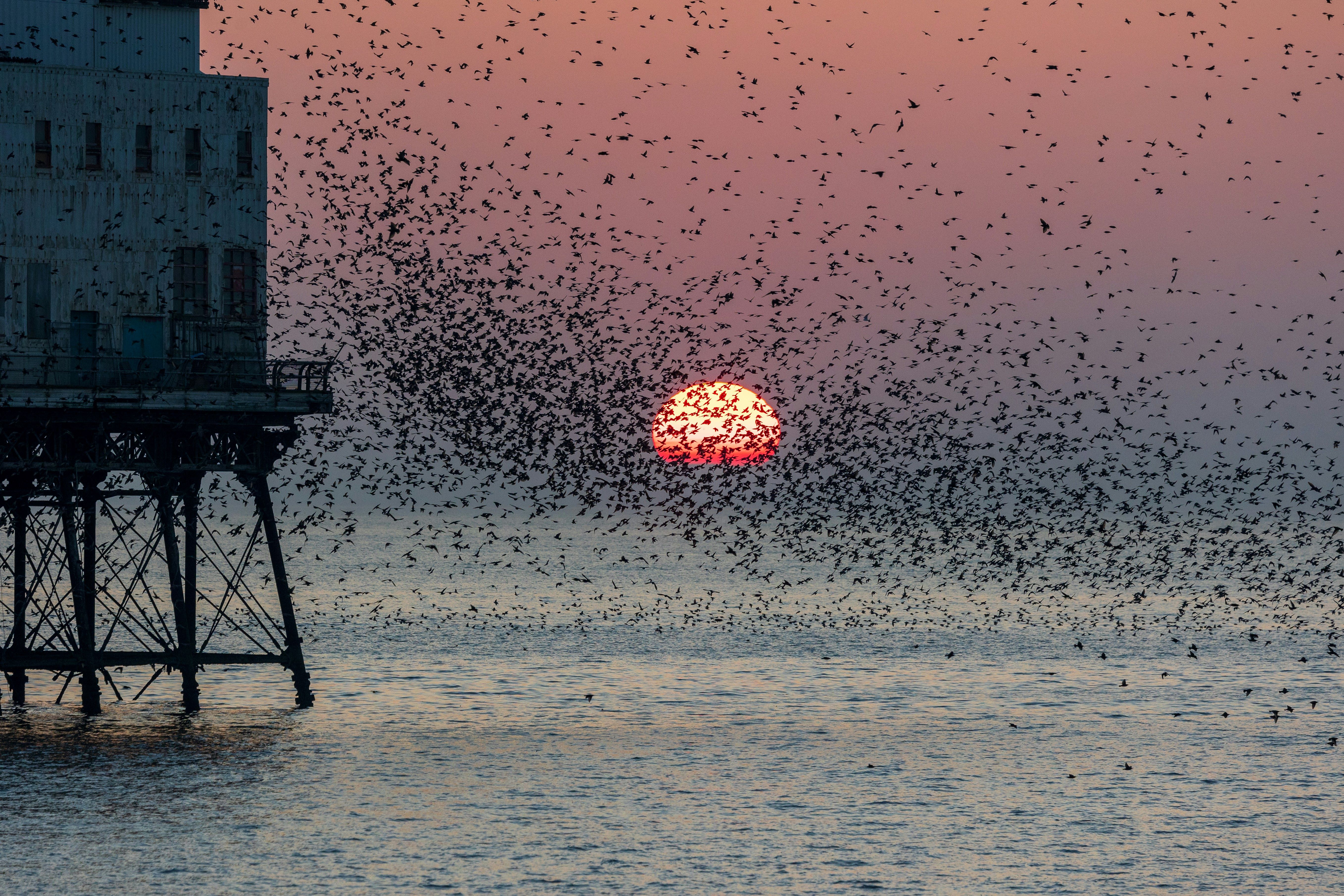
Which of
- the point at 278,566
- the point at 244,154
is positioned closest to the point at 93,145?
the point at 244,154

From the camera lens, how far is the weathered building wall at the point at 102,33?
1459 inches

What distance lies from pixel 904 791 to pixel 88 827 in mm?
17301

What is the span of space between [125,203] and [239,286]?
3124 millimetres

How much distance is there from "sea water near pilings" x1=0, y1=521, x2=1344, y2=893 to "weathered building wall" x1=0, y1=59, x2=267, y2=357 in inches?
405

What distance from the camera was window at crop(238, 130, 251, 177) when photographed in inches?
1484

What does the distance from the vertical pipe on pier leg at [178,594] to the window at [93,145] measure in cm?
770

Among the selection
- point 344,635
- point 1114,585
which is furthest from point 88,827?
point 1114,585

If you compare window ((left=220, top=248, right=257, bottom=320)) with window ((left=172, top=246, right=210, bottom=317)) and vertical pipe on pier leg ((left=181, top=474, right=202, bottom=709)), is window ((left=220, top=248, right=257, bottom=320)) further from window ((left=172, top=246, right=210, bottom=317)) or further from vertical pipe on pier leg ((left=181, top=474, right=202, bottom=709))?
vertical pipe on pier leg ((left=181, top=474, right=202, bottom=709))

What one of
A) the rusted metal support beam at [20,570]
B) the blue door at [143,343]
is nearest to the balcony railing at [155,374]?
the blue door at [143,343]

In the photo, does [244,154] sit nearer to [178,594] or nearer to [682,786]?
[178,594]

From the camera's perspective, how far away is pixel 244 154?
37750 millimetres

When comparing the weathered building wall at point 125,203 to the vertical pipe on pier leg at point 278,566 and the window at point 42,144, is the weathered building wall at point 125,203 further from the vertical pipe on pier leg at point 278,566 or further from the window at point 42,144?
the vertical pipe on pier leg at point 278,566

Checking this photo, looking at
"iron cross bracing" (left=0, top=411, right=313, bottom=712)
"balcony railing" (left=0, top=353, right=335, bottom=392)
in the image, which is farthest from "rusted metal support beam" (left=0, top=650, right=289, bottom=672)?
"balcony railing" (left=0, top=353, right=335, bottom=392)

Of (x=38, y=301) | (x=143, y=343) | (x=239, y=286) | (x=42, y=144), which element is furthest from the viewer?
(x=239, y=286)
